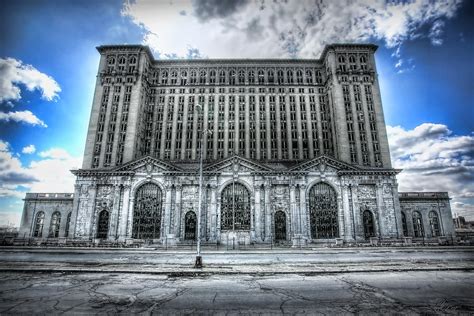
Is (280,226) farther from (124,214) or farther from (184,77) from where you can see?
(184,77)

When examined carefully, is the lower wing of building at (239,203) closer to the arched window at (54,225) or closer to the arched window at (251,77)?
the arched window at (54,225)

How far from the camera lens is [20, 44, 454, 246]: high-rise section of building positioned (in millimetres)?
45250

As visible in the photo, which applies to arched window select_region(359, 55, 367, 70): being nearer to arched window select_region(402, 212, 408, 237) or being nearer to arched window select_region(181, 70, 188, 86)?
arched window select_region(402, 212, 408, 237)

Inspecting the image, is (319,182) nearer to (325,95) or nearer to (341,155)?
(341,155)

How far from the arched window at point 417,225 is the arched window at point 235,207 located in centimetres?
4164

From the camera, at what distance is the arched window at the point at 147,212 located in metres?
45.4

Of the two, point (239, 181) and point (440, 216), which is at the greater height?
point (239, 181)

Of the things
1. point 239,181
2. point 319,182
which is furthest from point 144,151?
point 319,182

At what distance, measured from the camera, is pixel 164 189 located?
46750 mm

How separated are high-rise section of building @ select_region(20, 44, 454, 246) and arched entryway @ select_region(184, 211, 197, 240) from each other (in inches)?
7.1

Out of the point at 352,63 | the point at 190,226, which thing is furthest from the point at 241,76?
the point at 190,226

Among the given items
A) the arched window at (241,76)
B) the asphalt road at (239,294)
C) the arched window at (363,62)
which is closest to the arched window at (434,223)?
the arched window at (363,62)

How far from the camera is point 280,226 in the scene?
147ft

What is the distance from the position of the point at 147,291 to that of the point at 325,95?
7388 cm
